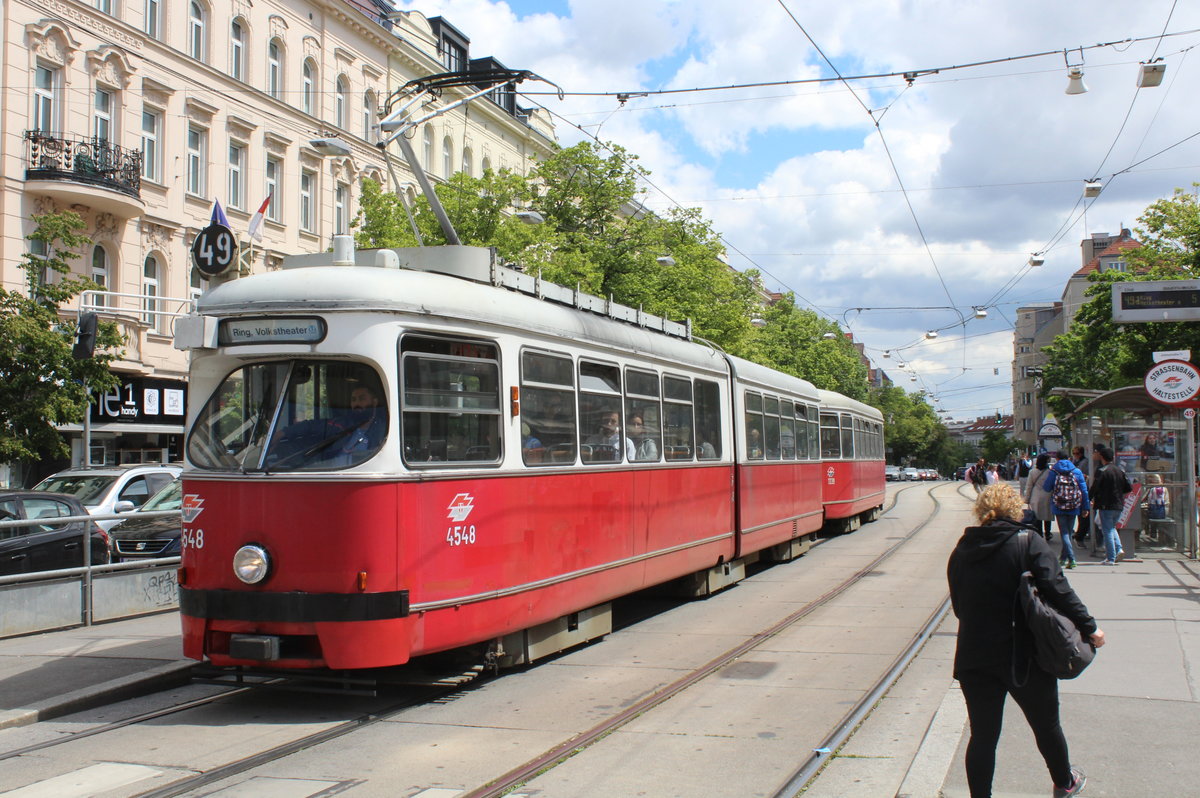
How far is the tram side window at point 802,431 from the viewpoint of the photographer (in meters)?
18.5

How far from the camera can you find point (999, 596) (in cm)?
491

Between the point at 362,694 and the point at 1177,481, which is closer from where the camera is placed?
the point at 362,694

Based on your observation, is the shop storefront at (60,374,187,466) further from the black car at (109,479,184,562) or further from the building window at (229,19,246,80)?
the black car at (109,479,184,562)

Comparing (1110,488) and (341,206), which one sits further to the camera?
(341,206)

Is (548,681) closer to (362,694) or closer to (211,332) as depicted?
(362,694)

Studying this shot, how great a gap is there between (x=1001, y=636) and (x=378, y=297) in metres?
4.29

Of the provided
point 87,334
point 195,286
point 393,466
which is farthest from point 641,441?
point 195,286

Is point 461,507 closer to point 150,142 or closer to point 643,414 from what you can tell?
point 643,414

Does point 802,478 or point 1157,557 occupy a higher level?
point 802,478

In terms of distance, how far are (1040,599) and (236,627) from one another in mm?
4735

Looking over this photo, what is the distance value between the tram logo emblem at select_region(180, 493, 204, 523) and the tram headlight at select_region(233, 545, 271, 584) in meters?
0.47

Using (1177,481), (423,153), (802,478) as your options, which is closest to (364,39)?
(423,153)

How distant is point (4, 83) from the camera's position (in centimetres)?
2386

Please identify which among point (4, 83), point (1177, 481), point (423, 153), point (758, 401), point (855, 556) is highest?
point (423, 153)
